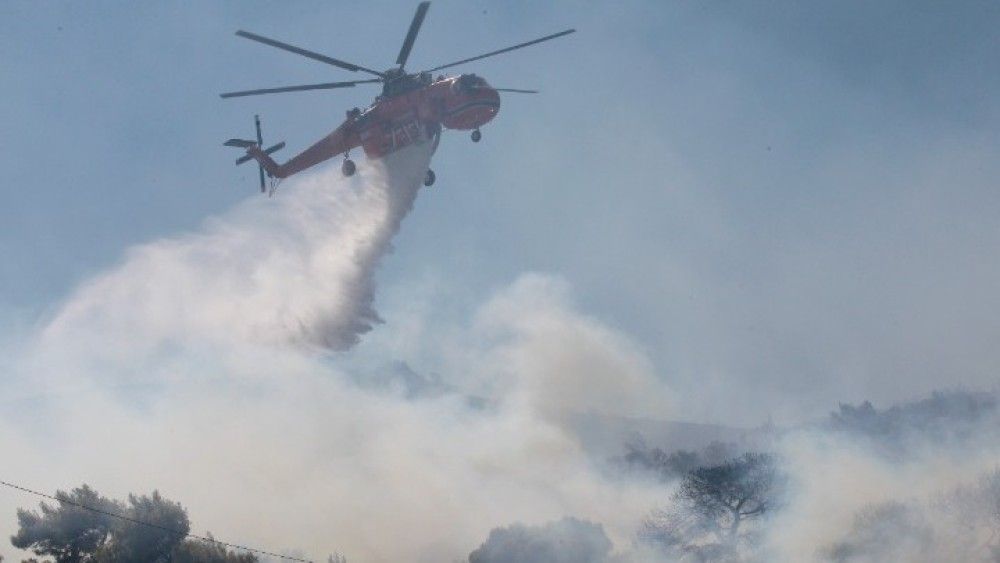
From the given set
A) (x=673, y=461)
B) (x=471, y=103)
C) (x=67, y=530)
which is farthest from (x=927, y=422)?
(x=67, y=530)

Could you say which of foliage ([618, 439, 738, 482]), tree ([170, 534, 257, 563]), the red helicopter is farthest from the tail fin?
foliage ([618, 439, 738, 482])

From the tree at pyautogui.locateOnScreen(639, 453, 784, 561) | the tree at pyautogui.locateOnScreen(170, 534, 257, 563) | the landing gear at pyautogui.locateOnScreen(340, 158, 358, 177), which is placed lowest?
the tree at pyautogui.locateOnScreen(170, 534, 257, 563)

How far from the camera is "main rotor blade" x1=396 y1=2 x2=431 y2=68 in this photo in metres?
59.9

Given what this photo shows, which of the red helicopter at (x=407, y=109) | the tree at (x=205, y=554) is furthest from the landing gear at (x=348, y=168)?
the tree at (x=205, y=554)

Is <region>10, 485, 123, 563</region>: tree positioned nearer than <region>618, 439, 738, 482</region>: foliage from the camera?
Yes

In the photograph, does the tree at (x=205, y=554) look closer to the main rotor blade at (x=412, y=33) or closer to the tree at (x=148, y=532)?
the tree at (x=148, y=532)

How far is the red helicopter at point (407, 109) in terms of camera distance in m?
62.9

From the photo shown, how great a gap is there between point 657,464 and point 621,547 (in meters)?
21.2

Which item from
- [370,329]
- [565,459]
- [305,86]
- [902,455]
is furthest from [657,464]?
[305,86]

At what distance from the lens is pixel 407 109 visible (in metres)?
66.9

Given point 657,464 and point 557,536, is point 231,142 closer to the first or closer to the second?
point 557,536

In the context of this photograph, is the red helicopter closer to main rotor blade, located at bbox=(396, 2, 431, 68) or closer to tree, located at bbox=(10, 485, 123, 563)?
main rotor blade, located at bbox=(396, 2, 431, 68)

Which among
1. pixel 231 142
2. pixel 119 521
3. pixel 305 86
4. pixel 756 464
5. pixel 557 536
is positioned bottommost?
pixel 119 521

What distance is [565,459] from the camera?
115m
